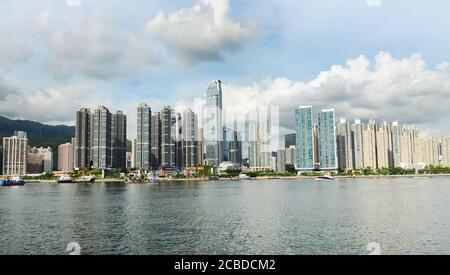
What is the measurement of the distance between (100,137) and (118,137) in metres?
11.1

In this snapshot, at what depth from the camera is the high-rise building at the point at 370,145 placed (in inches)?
6457

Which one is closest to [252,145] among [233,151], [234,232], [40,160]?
[233,151]

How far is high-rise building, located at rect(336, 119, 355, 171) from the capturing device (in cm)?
16488

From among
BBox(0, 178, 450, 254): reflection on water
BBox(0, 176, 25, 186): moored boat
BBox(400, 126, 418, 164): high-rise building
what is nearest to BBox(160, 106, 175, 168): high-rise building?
BBox(0, 176, 25, 186): moored boat

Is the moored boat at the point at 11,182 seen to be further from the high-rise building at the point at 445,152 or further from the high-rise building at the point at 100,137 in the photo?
the high-rise building at the point at 445,152

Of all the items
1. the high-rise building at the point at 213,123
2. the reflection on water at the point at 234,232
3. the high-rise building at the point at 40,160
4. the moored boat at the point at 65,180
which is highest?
the high-rise building at the point at 213,123

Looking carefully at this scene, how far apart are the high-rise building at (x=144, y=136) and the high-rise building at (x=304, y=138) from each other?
207 feet

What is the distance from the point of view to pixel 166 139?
150 meters

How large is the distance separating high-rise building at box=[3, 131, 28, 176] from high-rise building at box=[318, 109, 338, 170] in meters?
129

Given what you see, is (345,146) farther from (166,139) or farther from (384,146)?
(166,139)

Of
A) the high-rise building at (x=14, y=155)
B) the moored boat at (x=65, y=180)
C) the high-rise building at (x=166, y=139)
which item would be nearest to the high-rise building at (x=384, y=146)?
the high-rise building at (x=166, y=139)

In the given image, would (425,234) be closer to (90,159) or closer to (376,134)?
(90,159)
